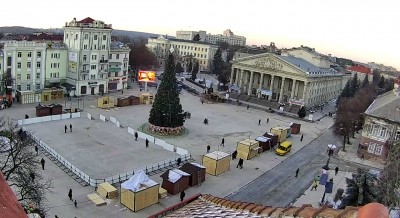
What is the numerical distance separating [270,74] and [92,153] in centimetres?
A: 4733

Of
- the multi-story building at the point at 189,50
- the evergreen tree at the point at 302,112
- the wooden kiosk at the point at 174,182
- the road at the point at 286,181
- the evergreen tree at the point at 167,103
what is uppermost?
the multi-story building at the point at 189,50

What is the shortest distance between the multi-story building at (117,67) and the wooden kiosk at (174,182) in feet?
143

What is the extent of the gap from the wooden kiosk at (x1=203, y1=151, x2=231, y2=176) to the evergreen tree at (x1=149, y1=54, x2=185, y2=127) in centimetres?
1099

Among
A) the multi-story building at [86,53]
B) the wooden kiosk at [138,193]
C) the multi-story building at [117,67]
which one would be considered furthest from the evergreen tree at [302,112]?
the wooden kiosk at [138,193]

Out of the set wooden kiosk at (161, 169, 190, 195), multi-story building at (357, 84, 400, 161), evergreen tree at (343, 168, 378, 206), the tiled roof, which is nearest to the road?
wooden kiosk at (161, 169, 190, 195)

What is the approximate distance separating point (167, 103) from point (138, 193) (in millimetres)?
18819

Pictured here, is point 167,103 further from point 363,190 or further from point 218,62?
point 218,62

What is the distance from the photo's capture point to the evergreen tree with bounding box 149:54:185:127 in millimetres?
41875

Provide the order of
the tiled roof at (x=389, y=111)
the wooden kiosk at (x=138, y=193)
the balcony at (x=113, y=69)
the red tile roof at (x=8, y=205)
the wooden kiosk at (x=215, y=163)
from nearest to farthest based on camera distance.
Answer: the red tile roof at (x=8, y=205) → the wooden kiosk at (x=138, y=193) → the wooden kiosk at (x=215, y=163) → the tiled roof at (x=389, y=111) → the balcony at (x=113, y=69)

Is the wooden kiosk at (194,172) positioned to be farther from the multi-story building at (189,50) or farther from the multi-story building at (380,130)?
the multi-story building at (189,50)

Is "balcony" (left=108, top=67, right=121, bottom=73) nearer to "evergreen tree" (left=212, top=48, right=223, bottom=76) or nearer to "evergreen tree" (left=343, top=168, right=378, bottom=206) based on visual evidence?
"evergreen tree" (left=212, top=48, right=223, bottom=76)

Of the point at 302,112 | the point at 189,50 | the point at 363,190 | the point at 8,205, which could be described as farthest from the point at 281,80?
the point at 8,205

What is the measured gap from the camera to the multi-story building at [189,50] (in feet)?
427

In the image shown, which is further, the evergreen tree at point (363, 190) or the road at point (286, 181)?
the road at point (286, 181)
